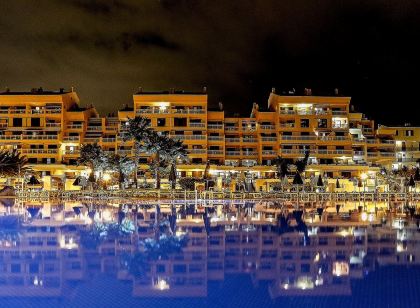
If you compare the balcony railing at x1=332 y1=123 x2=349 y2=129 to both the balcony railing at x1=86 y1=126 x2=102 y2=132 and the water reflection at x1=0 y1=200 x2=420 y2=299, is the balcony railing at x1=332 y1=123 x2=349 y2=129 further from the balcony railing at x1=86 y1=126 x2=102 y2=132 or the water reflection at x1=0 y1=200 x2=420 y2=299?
the water reflection at x1=0 y1=200 x2=420 y2=299

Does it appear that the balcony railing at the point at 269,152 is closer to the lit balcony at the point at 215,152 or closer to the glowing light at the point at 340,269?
the lit balcony at the point at 215,152

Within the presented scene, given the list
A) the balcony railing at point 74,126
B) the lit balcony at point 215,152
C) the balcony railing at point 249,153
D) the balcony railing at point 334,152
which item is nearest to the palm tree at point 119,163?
the lit balcony at point 215,152

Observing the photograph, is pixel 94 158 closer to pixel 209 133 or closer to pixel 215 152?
pixel 215 152

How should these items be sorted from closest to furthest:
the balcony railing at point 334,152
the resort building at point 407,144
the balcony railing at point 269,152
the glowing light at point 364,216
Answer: the glowing light at point 364,216 < the balcony railing at point 334,152 < the balcony railing at point 269,152 < the resort building at point 407,144

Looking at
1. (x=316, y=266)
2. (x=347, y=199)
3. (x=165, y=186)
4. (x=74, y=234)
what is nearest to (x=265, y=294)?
(x=316, y=266)

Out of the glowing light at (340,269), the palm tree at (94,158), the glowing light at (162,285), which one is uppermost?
the palm tree at (94,158)

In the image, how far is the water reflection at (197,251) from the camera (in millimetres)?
12148

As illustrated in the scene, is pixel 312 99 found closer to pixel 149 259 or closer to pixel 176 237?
pixel 176 237

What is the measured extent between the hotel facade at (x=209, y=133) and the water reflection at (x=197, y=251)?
109ft

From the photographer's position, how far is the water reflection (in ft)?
39.9

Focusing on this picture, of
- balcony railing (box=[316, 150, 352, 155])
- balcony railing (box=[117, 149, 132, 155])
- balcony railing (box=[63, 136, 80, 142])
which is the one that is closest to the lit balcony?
balcony railing (box=[117, 149, 132, 155])

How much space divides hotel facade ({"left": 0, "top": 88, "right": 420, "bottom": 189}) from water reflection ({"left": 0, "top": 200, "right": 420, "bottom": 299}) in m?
33.3

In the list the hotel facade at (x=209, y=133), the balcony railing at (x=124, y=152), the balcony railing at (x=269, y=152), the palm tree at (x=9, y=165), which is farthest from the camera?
the balcony railing at (x=269, y=152)

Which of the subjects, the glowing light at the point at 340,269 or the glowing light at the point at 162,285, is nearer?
the glowing light at the point at 162,285
